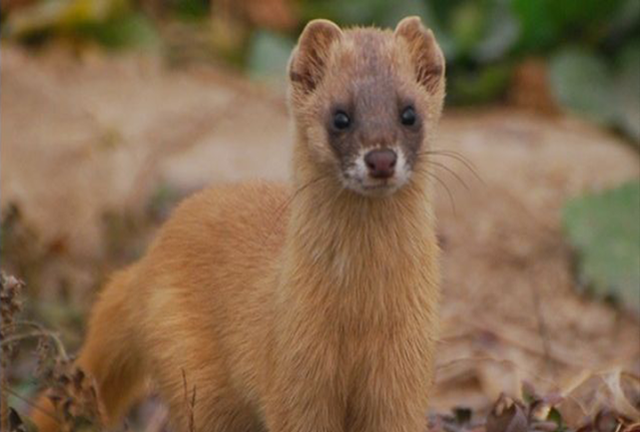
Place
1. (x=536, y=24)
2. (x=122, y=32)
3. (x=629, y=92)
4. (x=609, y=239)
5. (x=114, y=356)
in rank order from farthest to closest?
(x=122, y=32) < (x=536, y=24) < (x=629, y=92) < (x=609, y=239) < (x=114, y=356)

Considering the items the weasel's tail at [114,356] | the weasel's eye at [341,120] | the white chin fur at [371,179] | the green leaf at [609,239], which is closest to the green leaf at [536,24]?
the green leaf at [609,239]

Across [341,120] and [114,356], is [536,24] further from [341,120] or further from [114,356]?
[341,120]

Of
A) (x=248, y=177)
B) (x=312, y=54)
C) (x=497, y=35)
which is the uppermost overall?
(x=312, y=54)

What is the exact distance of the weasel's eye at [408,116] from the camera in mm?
5945

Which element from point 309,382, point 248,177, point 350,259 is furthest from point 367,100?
point 248,177

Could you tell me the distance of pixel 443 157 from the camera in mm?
10797

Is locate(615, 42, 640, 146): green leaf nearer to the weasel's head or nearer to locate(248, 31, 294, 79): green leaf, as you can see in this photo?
locate(248, 31, 294, 79): green leaf

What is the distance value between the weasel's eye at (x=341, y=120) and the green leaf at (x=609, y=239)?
3.97m

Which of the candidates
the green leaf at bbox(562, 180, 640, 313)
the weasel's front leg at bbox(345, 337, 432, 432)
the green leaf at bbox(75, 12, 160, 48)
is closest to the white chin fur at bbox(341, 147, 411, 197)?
the weasel's front leg at bbox(345, 337, 432, 432)

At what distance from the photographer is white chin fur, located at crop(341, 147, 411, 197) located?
5746 millimetres

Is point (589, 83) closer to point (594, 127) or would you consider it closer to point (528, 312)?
point (594, 127)

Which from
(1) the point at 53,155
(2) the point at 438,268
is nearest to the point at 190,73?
(1) the point at 53,155

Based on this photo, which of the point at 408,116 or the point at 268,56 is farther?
the point at 268,56

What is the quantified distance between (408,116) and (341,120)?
21 centimetres
